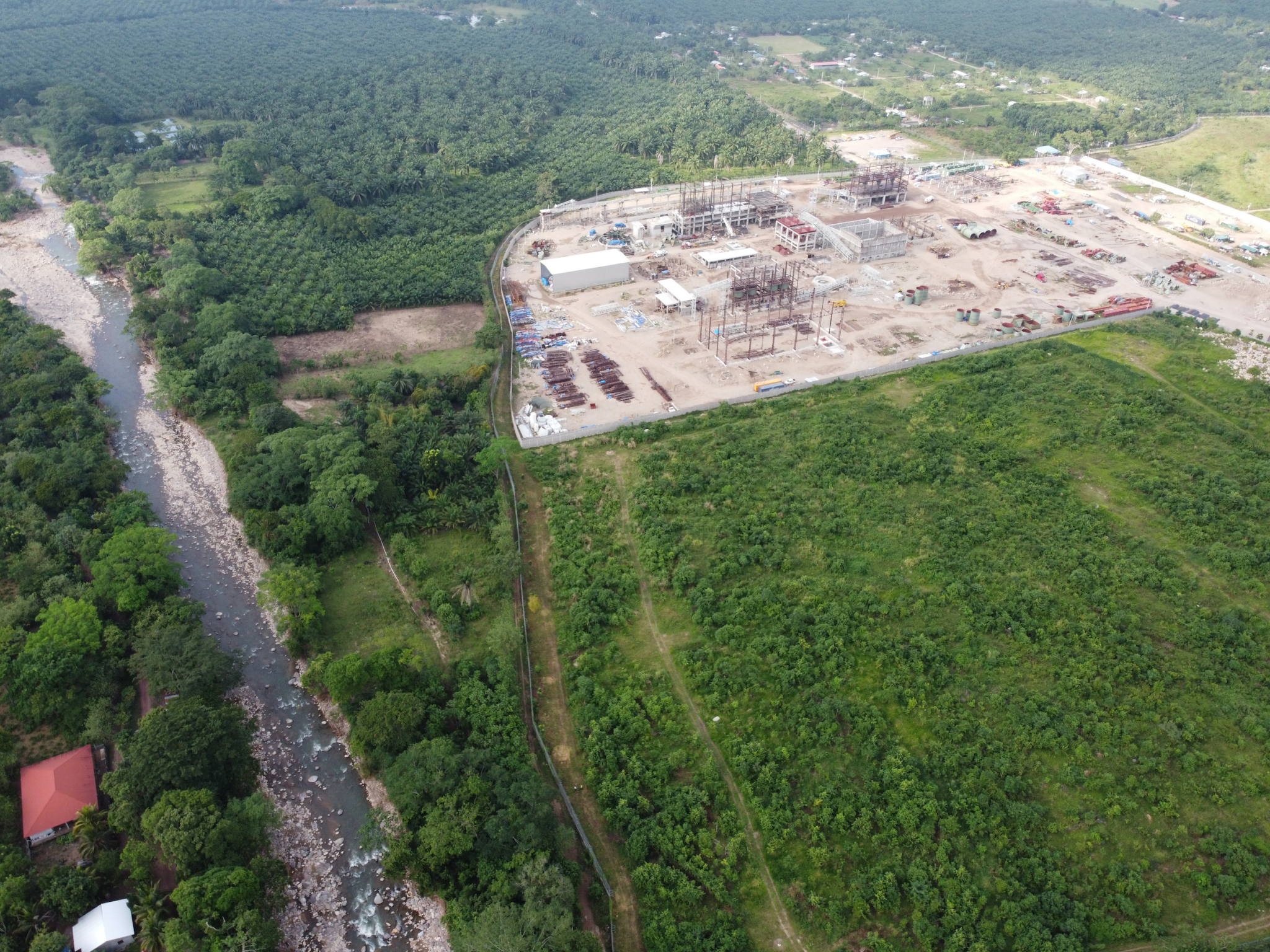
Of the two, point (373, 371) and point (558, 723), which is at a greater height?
point (373, 371)

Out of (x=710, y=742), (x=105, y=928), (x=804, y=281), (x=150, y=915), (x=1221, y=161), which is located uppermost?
(x=1221, y=161)

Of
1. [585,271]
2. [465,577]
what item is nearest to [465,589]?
[465,577]

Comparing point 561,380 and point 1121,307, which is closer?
point 561,380

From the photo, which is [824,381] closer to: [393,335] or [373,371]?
[373,371]

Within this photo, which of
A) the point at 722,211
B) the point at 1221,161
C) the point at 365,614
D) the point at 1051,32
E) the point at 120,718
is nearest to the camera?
the point at 120,718

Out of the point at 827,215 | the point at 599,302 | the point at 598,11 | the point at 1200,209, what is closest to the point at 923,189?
the point at 827,215

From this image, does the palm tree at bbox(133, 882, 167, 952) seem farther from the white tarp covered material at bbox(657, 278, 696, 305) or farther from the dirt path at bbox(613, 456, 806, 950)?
the white tarp covered material at bbox(657, 278, 696, 305)
